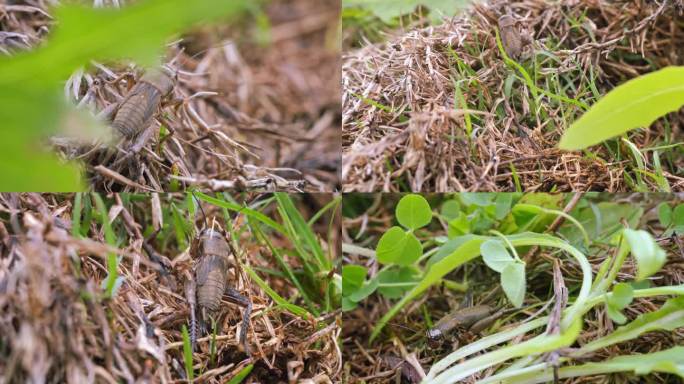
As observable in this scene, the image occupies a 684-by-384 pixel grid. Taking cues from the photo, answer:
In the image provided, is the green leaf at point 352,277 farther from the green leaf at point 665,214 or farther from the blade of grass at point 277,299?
the green leaf at point 665,214

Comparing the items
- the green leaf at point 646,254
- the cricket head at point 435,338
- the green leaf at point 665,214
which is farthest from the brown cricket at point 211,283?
the green leaf at point 665,214

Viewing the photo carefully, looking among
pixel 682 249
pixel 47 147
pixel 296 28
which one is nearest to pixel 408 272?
pixel 682 249

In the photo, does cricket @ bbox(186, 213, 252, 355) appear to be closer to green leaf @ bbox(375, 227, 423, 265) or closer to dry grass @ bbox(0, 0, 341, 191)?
dry grass @ bbox(0, 0, 341, 191)

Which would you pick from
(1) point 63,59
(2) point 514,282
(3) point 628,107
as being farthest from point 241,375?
(3) point 628,107

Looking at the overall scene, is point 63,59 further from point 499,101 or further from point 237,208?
point 499,101

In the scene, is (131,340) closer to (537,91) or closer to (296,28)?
(537,91)
